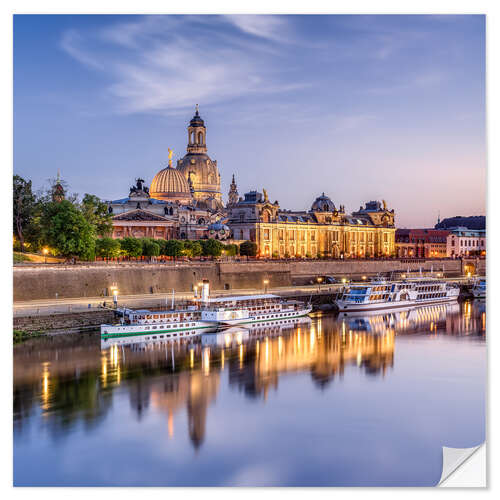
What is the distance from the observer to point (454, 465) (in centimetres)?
1252

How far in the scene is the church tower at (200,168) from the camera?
86.7 metres

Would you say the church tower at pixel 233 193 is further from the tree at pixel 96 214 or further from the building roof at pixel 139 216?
the tree at pixel 96 214

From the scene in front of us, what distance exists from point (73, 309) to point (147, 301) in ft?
14.8

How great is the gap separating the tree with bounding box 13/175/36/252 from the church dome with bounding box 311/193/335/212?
1653 inches

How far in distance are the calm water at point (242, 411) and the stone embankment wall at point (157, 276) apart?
20.0ft

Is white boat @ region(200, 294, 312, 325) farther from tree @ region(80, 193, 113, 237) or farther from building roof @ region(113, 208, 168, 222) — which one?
building roof @ region(113, 208, 168, 222)

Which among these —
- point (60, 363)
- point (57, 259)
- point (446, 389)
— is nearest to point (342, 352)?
point (446, 389)

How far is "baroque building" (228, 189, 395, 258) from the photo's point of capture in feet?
215

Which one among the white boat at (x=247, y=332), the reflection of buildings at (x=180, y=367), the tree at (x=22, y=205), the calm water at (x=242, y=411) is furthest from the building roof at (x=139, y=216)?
the calm water at (x=242, y=411)

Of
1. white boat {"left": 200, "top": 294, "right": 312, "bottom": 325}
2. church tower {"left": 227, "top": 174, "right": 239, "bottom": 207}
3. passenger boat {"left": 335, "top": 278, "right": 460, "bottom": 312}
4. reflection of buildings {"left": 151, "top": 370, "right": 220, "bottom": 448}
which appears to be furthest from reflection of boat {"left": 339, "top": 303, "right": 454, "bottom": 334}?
church tower {"left": 227, "top": 174, "right": 239, "bottom": 207}

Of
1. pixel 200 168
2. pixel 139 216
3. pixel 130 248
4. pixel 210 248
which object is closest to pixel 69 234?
pixel 130 248

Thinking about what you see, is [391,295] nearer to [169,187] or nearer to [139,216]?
[139,216]

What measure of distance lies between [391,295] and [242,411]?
82.3ft
